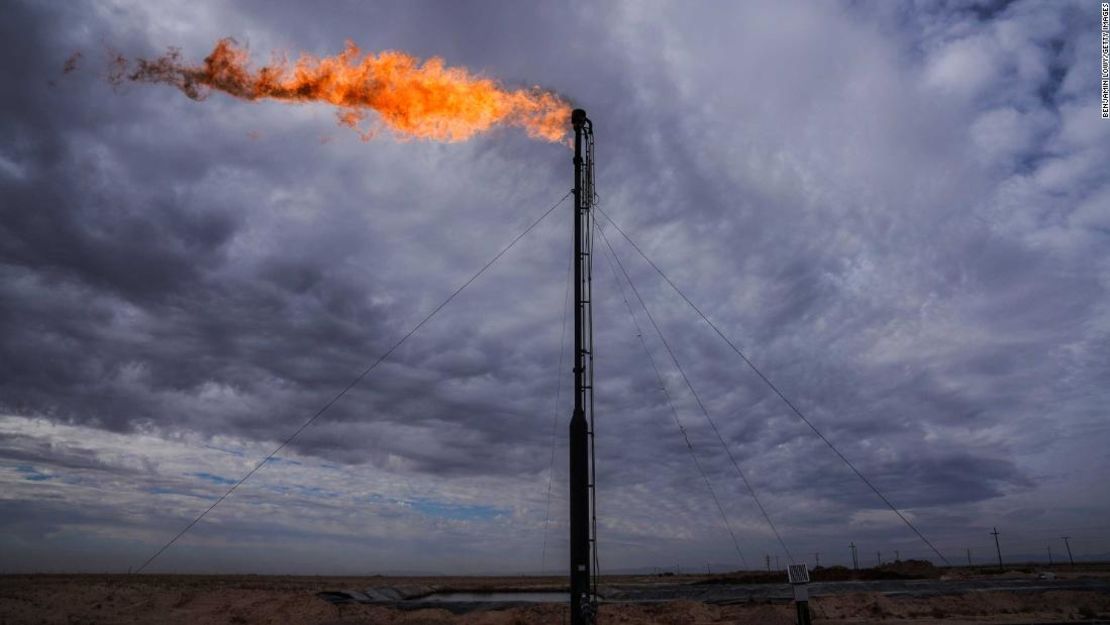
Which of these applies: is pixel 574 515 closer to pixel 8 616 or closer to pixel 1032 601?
pixel 8 616

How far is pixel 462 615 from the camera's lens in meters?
33.0

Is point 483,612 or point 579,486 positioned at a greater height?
point 579,486

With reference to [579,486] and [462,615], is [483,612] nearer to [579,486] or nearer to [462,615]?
[462,615]

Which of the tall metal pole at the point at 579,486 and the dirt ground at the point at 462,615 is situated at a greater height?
the tall metal pole at the point at 579,486

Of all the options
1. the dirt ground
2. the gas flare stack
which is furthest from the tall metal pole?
the dirt ground

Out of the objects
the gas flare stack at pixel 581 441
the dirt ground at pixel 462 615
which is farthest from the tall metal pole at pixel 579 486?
the dirt ground at pixel 462 615

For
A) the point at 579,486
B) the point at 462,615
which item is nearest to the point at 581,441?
the point at 579,486

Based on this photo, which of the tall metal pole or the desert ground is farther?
the desert ground

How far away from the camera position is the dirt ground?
30031 millimetres

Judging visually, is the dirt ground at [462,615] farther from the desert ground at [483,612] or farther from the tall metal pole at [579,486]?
the tall metal pole at [579,486]

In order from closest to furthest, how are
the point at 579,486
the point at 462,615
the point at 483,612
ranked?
the point at 579,486, the point at 462,615, the point at 483,612

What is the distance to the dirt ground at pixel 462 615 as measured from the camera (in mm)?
30031

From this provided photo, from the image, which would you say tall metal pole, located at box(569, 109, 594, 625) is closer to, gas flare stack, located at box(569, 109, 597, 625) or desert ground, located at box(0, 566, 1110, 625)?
gas flare stack, located at box(569, 109, 597, 625)

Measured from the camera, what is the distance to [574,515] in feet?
60.5
